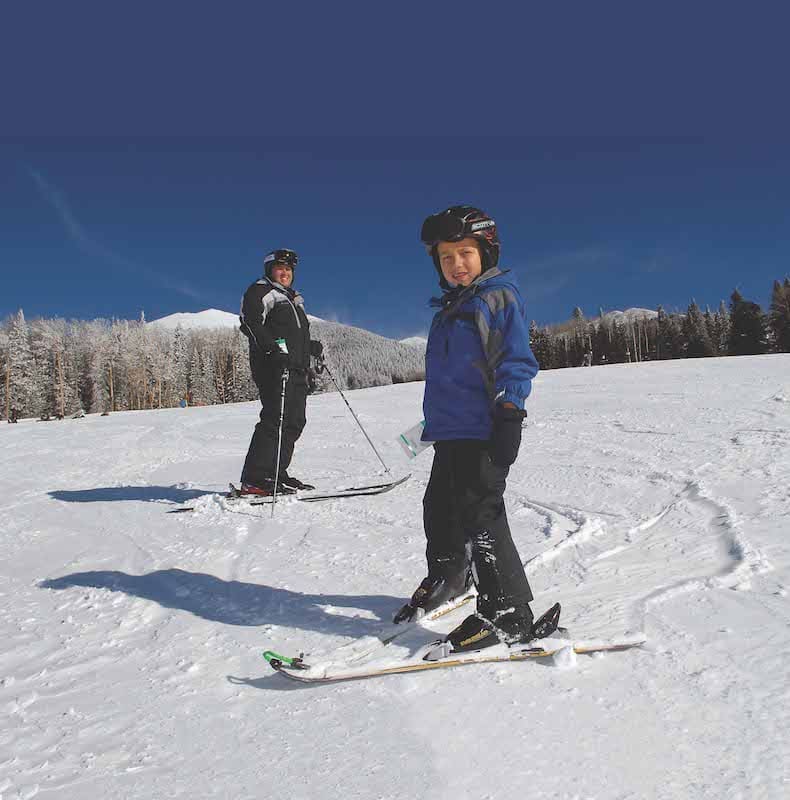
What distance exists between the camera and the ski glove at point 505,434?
90.4 inches

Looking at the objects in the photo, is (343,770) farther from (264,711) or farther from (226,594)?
(226,594)

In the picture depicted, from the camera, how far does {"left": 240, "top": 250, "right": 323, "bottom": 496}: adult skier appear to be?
5.56 m

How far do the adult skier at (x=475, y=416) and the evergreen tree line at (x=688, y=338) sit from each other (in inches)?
2432

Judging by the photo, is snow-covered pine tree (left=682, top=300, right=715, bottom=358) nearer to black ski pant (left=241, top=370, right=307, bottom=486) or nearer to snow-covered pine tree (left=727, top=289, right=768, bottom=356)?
snow-covered pine tree (left=727, top=289, right=768, bottom=356)

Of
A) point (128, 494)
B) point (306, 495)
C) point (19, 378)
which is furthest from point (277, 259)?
point (19, 378)

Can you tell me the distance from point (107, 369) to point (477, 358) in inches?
3103

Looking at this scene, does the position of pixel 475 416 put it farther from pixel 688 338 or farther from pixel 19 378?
pixel 688 338

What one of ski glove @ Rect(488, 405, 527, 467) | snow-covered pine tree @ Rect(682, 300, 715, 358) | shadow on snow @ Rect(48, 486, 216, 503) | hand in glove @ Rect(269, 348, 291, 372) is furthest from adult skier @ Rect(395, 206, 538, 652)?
snow-covered pine tree @ Rect(682, 300, 715, 358)

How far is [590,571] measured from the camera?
10.5 feet

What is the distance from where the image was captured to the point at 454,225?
2.56m

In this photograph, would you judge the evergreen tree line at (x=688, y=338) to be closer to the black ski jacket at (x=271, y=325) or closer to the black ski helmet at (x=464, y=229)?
the black ski jacket at (x=271, y=325)

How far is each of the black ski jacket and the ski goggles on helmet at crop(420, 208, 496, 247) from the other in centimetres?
325

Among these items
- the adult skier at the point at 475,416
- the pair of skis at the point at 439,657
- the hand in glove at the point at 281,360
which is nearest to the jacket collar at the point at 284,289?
the hand in glove at the point at 281,360

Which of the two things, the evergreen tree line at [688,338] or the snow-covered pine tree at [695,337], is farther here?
the snow-covered pine tree at [695,337]
